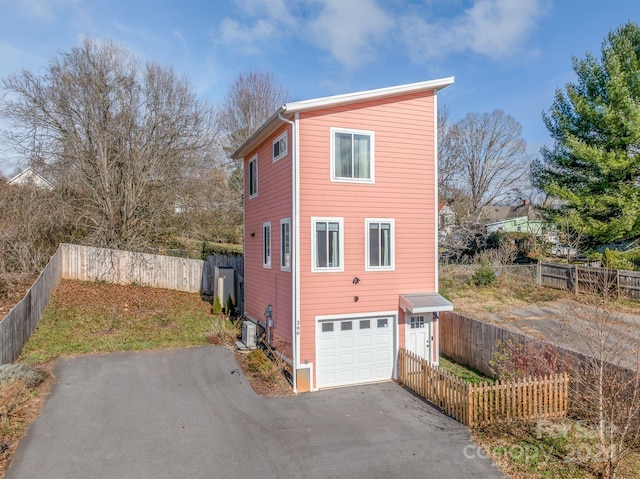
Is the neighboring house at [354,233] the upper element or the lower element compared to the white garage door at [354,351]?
upper

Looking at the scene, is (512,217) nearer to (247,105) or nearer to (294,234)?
(247,105)

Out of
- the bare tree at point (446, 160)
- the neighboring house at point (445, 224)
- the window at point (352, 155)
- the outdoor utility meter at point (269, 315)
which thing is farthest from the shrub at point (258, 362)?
the bare tree at point (446, 160)

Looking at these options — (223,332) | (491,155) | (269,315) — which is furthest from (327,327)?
(491,155)

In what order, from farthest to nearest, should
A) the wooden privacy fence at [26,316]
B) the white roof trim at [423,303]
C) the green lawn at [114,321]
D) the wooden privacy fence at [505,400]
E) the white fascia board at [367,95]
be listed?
the green lawn at [114,321]
the white roof trim at [423,303]
the white fascia board at [367,95]
the wooden privacy fence at [26,316]
the wooden privacy fence at [505,400]

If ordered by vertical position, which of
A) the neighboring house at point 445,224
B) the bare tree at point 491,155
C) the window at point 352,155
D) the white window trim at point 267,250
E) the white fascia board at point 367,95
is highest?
the bare tree at point 491,155

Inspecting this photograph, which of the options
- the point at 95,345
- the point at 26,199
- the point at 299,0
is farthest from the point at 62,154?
the point at 299,0

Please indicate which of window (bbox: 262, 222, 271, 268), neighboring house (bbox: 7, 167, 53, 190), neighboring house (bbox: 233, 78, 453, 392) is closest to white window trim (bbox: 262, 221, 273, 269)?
window (bbox: 262, 222, 271, 268)

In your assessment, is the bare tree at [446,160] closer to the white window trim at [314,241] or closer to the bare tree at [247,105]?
the bare tree at [247,105]

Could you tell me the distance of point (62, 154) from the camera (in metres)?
19.1

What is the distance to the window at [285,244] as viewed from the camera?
12009 millimetres

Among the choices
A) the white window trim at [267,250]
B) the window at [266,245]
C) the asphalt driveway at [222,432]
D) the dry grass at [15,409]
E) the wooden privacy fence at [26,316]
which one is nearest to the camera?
the asphalt driveway at [222,432]

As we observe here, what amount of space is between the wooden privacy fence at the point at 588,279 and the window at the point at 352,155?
39.5 ft

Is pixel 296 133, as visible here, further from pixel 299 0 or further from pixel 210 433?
pixel 210 433

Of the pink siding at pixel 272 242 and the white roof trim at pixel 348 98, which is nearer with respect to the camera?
the white roof trim at pixel 348 98
